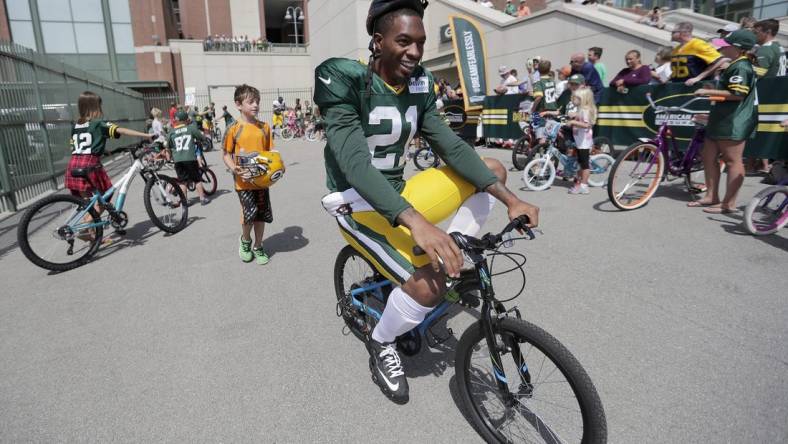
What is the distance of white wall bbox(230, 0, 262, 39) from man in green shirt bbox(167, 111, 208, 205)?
38.9m

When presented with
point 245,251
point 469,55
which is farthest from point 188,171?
point 469,55

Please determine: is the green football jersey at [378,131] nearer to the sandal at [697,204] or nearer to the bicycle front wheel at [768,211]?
the bicycle front wheel at [768,211]

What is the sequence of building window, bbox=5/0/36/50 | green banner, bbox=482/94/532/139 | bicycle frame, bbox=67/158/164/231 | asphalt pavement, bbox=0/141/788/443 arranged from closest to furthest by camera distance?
1. asphalt pavement, bbox=0/141/788/443
2. bicycle frame, bbox=67/158/164/231
3. green banner, bbox=482/94/532/139
4. building window, bbox=5/0/36/50

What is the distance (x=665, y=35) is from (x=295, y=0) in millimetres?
39532

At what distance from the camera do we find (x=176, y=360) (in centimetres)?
312

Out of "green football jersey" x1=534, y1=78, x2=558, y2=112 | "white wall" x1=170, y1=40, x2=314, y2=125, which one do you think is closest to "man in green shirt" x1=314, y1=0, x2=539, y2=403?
"green football jersey" x1=534, y1=78, x2=558, y2=112

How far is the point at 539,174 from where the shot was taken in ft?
25.5

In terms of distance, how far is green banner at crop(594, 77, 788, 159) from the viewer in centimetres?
732

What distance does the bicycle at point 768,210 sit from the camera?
4.71m

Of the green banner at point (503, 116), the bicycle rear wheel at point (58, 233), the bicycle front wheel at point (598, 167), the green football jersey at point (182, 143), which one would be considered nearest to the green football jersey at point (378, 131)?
the bicycle rear wheel at point (58, 233)

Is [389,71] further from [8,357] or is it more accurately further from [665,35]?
[665,35]

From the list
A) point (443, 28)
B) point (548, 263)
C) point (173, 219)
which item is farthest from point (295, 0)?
point (548, 263)

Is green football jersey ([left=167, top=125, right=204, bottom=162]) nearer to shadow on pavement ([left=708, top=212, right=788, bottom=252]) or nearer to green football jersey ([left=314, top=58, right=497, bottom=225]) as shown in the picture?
green football jersey ([left=314, top=58, right=497, bottom=225])

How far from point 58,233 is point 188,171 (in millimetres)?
3595
